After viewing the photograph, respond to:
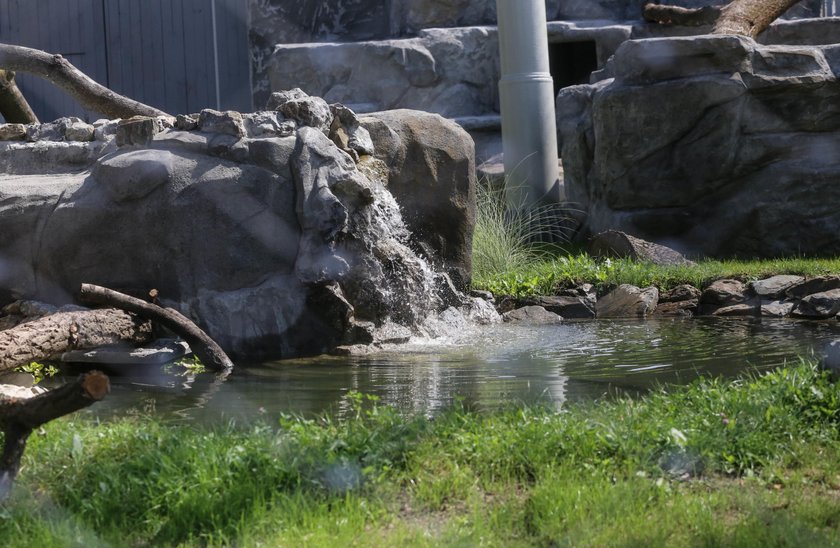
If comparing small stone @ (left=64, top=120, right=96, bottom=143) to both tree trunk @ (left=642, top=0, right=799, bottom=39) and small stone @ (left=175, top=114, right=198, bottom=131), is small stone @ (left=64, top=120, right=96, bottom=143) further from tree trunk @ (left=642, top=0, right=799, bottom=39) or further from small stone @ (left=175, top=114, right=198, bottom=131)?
tree trunk @ (left=642, top=0, right=799, bottom=39)

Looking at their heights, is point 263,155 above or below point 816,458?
above

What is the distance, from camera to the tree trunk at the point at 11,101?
983 centimetres

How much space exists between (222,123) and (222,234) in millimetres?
788

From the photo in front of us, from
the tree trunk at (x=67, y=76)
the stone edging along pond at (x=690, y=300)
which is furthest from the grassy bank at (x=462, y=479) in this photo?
the tree trunk at (x=67, y=76)

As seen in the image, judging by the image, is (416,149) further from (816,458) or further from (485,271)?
(816,458)

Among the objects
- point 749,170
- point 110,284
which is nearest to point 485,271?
point 749,170

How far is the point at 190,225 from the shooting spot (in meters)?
6.59

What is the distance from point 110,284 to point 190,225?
0.65 m

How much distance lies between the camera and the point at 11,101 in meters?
10.0

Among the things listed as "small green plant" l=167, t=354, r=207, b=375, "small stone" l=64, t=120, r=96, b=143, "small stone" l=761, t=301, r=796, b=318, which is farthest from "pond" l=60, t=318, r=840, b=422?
"small stone" l=64, t=120, r=96, b=143

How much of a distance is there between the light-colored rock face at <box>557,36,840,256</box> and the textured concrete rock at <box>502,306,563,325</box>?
2623 millimetres

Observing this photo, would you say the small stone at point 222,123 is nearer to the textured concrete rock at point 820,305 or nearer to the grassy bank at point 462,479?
the grassy bank at point 462,479

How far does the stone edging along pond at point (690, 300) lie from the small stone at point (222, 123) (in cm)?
263

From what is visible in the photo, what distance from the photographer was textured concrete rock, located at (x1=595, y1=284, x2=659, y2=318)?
8.23 meters
